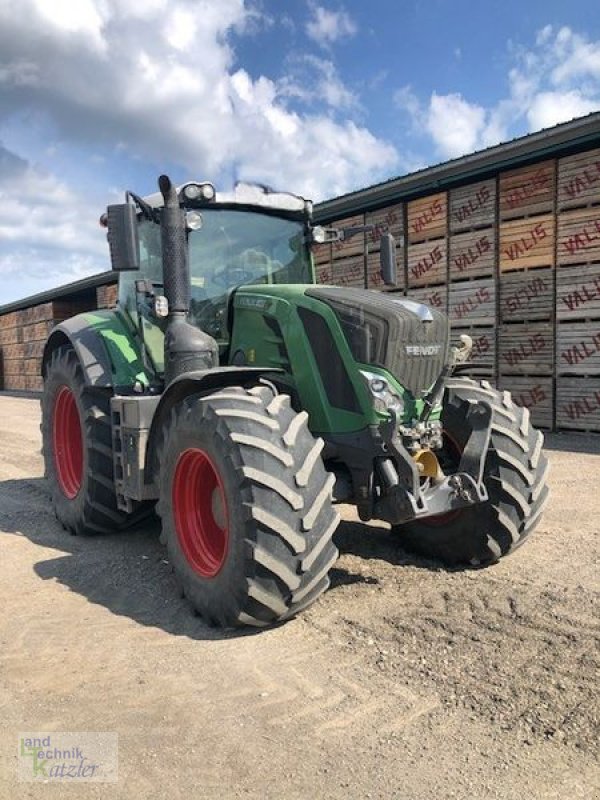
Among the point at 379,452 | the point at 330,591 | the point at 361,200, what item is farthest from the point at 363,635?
the point at 361,200

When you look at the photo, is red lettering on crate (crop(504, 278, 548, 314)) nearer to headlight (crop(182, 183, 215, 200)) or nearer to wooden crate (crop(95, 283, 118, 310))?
headlight (crop(182, 183, 215, 200))

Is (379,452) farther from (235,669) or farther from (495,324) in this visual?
(495,324)

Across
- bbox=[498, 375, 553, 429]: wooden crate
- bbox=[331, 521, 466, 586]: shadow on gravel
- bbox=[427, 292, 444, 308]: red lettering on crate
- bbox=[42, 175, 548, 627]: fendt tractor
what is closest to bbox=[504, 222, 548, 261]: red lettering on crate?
bbox=[427, 292, 444, 308]: red lettering on crate

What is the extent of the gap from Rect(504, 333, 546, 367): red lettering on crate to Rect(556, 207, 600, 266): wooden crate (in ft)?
3.81

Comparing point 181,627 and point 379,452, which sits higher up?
point 379,452

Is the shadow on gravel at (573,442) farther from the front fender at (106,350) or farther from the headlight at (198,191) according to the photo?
the headlight at (198,191)

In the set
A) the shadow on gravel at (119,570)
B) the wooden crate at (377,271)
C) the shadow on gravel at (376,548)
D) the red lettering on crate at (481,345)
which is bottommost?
the shadow on gravel at (119,570)

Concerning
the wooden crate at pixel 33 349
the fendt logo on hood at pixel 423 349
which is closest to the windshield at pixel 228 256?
the fendt logo on hood at pixel 423 349

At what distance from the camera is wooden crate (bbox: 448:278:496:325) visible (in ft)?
37.1

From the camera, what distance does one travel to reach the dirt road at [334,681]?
2.47 m

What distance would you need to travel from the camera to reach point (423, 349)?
4.18 meters

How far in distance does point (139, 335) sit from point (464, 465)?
2.66 meters

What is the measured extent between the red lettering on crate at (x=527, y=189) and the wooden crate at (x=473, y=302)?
1.22 m

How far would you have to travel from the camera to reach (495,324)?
37.0 feet
